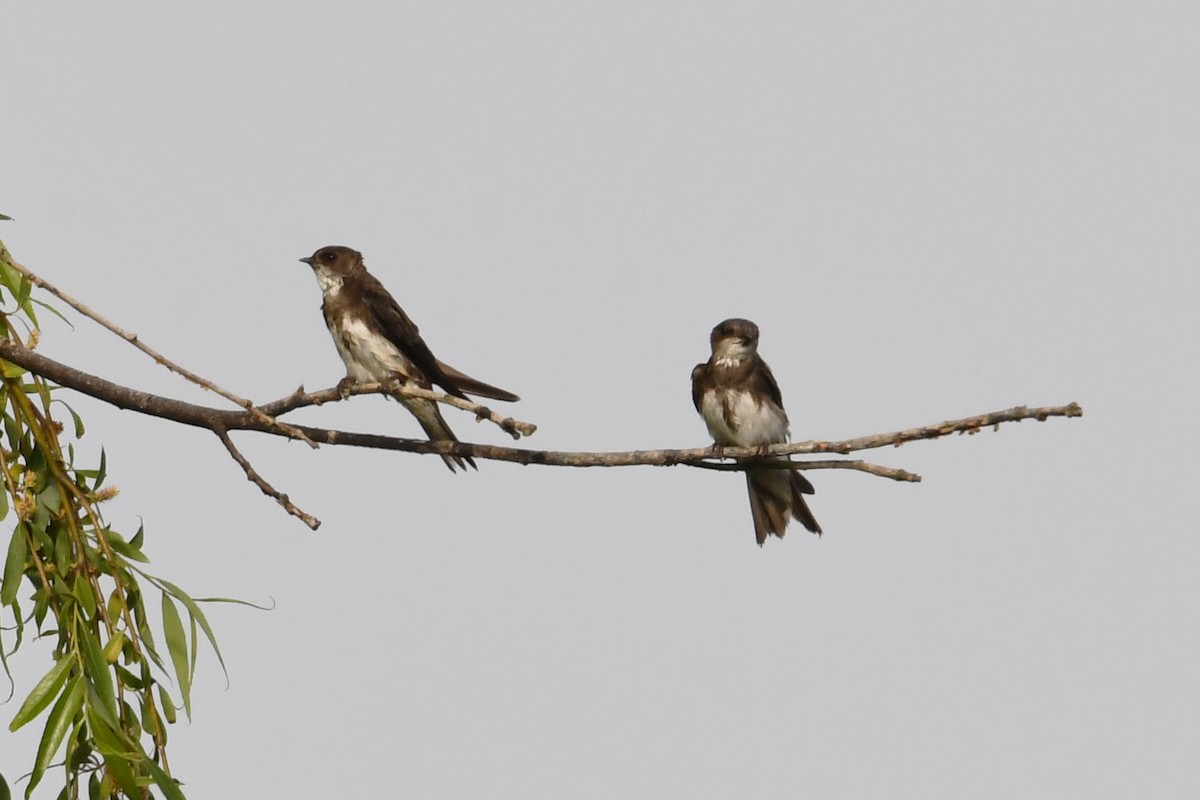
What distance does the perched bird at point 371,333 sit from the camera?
6172 mm

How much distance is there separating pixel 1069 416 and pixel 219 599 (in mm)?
2043

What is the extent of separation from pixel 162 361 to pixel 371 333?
270 cm

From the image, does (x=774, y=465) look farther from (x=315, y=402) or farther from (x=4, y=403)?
(x=4, y=403)

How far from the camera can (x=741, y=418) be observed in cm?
670

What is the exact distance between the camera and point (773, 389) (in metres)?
6.84

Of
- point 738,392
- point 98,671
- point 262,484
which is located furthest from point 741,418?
point 98,671

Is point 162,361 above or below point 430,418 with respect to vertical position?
below

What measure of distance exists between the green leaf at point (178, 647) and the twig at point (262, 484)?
1.40 ft

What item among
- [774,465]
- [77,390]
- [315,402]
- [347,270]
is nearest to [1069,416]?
[774,465]


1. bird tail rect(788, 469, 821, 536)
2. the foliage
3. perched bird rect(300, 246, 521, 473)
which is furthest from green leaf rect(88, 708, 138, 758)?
bird tail rect(788, 469, 821, 536)

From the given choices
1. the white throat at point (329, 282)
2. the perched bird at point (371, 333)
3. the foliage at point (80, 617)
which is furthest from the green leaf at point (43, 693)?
the white throat at point (329, 282)

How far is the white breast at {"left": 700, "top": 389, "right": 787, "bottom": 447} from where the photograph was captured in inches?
264

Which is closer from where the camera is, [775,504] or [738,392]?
[775,504]

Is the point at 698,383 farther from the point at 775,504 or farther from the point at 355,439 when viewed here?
the point at 355,439
